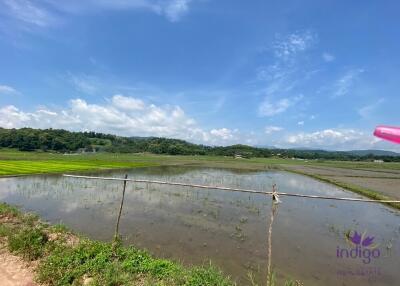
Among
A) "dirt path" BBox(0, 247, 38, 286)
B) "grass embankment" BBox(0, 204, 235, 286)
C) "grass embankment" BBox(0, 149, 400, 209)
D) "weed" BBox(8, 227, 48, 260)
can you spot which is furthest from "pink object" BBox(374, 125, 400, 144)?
"grass embankment" BBox(0, 149, 400, 209)

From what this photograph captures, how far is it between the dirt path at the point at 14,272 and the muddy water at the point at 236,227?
3535 mm

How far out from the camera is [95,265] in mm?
5922

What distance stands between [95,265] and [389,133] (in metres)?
6.13

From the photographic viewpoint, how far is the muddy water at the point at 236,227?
8008mm

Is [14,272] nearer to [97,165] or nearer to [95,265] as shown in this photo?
[95,265]

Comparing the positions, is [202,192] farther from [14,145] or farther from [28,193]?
[14,145]

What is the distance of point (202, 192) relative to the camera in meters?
19.6

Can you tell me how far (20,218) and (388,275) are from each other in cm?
1174

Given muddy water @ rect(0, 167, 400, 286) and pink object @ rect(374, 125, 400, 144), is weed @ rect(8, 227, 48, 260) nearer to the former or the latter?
muddy water @ rect(0, 167, 400, 286)

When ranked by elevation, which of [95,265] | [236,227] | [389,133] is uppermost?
[389,133]

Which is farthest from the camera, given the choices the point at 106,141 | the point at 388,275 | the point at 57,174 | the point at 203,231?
the point at 106,141

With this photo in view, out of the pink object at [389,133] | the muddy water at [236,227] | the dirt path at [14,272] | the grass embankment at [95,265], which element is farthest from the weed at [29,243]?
the pink object at [389,133]

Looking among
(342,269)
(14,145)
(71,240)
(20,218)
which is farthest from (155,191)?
(14,145)

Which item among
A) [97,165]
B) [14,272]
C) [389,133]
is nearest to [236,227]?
[14,272]
